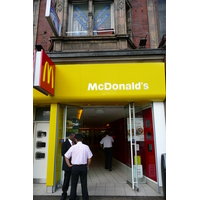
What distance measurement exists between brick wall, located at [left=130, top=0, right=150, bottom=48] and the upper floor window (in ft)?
4.13

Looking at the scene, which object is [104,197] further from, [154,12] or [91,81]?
[154,12]

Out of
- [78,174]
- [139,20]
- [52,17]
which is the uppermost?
[139,20]

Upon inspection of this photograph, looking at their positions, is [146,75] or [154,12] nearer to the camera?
[146,75]

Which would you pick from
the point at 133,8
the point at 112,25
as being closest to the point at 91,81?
the point at 112,25

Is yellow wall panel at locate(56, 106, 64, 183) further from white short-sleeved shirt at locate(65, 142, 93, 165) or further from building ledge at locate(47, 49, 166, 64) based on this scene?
building ledge at locate(47, 49, 166, 64)

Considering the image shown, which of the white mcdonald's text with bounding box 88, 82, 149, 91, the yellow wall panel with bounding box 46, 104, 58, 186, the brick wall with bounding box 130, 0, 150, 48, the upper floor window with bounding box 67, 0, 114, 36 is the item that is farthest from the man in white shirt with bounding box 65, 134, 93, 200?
the brick wall with bounding box 130, 0, 150, 48

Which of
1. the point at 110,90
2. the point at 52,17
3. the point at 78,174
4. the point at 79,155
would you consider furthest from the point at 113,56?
the point at 78,174

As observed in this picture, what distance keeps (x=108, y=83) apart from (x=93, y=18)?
3715 mm

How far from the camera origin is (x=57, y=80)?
216 inches

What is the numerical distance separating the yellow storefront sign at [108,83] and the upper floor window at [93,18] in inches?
95.6

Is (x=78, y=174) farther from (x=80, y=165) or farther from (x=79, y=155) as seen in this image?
(x=79, y=155)

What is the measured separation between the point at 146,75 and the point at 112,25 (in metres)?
3.22

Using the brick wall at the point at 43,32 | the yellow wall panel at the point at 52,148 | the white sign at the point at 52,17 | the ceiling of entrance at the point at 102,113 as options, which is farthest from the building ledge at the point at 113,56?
the brick wall at the point at 43,32

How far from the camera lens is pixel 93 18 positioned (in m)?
7.17
